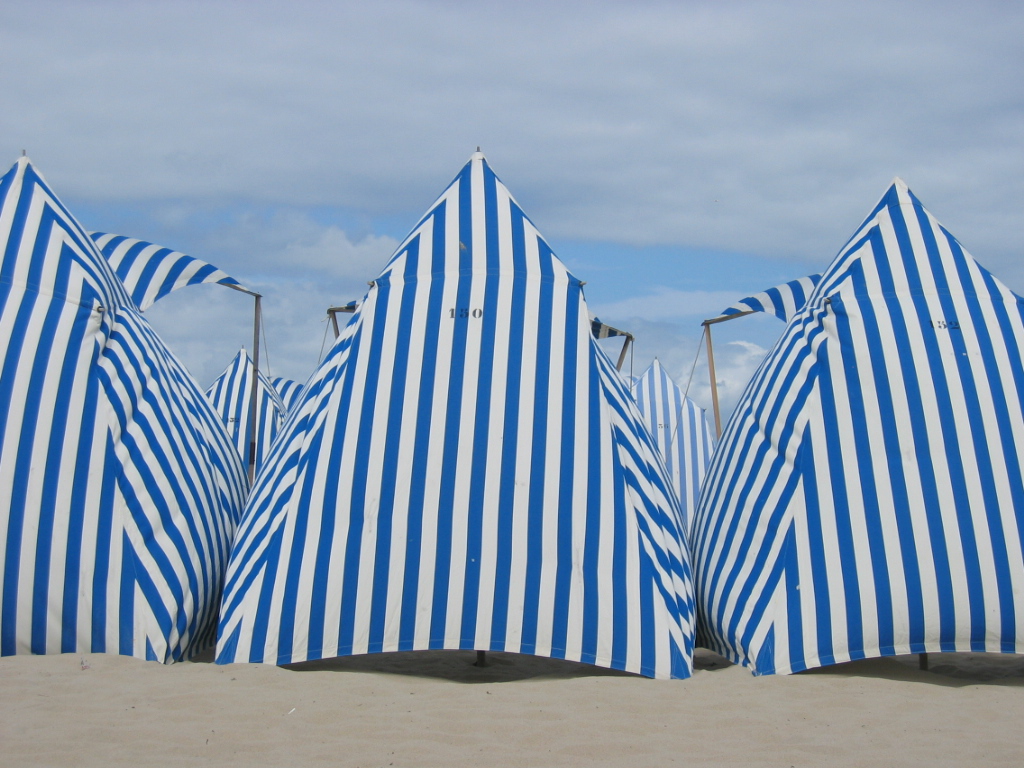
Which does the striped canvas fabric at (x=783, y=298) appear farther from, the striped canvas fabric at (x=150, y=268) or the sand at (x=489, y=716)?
the striped canvas fabric at (x=150, y=268)

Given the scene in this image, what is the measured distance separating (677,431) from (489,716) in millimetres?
7838

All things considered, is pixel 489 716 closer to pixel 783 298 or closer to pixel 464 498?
pixel 464 498

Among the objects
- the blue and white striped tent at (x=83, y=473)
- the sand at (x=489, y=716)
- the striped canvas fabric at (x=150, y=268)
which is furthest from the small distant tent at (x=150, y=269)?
the sand at (x=489, y=716)

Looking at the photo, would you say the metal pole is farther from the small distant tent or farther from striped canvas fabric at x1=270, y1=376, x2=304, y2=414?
striped canvas fabric at x1=270, y1=376, x2=304, y2=414

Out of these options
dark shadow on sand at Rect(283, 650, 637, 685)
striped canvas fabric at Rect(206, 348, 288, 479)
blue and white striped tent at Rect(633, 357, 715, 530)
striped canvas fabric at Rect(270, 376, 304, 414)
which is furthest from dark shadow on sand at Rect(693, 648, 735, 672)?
striped canvas fabric at Rect(270, 376, 304, 414)

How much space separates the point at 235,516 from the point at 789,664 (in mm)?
3369

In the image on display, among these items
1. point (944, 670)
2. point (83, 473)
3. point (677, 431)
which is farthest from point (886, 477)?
point (677, 431)

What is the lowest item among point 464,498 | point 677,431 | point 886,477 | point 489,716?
point 489,716

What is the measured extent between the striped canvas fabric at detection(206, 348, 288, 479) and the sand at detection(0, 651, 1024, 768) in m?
6.05

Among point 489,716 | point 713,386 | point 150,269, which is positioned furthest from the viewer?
point 713,386

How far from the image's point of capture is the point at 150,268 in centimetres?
729

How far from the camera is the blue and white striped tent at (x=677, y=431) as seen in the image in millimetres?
11391

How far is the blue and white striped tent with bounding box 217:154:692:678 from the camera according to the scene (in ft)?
16.1

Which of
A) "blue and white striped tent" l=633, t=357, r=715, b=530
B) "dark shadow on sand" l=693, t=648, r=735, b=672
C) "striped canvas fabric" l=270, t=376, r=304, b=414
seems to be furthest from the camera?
"striped canvas fabric" l=270, t=376, r=304, b=414
